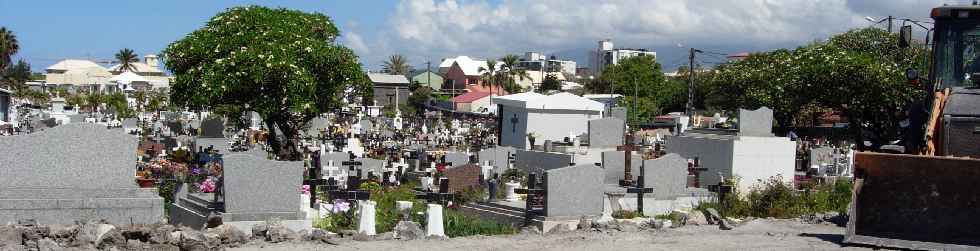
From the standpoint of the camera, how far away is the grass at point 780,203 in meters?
13.9

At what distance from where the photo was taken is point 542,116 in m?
27.4

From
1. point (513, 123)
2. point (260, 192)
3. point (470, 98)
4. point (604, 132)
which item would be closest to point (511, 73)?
point (470, 98)

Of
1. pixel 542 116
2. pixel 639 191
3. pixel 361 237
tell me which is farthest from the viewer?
pixel 542 116

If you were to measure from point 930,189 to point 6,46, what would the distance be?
6762 cm

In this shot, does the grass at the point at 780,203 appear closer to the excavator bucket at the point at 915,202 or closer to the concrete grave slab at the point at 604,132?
the excavator bucket at the point at 915,202

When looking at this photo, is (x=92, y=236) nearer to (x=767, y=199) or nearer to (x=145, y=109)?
(x=767, y=199)

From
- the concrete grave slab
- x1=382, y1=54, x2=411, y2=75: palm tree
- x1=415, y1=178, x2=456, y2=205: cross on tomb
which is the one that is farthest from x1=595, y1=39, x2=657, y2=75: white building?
x1=415, y1=178, x2=456, y2=205: cross on tomb

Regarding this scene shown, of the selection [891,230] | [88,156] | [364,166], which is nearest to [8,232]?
[88,156]

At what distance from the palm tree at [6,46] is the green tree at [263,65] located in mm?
50176

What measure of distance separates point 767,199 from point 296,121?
11773 mm

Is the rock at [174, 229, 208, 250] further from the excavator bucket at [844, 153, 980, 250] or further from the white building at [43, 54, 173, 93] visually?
the white building at [43, 54, 173, 93]

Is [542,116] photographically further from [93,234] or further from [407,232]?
[93,234]

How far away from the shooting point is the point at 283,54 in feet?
66.0

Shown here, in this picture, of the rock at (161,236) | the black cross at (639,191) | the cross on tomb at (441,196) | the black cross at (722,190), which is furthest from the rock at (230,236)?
the black cross at (722,190)
